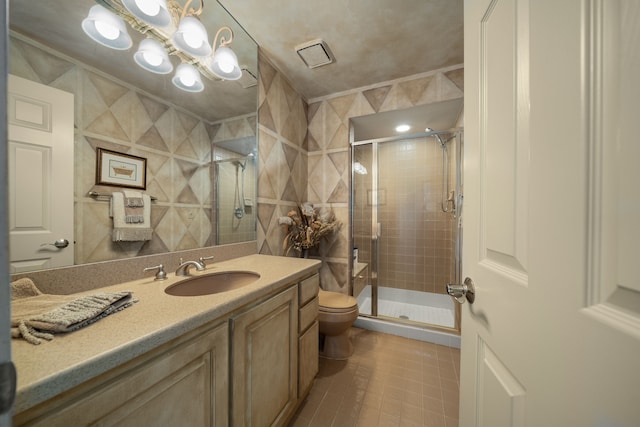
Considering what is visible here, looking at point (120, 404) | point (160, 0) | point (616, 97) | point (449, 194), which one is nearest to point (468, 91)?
point (616, 97)

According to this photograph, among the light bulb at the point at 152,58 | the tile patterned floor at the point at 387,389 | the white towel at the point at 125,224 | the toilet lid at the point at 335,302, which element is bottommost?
the tile patterned floor at the point at 387,389

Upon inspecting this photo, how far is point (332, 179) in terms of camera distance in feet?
7.50

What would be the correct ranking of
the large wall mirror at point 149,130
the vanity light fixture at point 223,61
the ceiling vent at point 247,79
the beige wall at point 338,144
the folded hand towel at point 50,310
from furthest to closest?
the beige wall at point 338,144, the ceiling vent at point 247,79, the vanity light fixture at point 223,61, the large wall mirror at point 149,130, the folded hand towel at point 50,310

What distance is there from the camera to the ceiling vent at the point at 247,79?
1534 mm

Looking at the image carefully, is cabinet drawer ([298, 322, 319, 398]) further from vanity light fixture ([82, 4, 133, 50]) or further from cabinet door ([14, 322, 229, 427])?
vanity light fixture ([82, 4, 133, 50])

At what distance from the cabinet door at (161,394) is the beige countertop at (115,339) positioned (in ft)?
0.13

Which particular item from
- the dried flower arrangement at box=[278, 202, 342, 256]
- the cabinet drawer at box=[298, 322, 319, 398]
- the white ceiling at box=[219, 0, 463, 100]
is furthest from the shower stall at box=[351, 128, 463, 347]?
the cabinet drawer at box=[298, 322, 319, 398]

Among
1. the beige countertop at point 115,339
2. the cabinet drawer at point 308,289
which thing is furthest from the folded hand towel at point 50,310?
the cabinet drawer at point 308,289

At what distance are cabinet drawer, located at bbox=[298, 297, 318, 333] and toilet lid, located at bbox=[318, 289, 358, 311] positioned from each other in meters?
0.29

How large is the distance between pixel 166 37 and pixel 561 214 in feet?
5.34

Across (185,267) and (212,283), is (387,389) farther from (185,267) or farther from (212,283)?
(185,267)

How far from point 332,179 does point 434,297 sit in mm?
1897

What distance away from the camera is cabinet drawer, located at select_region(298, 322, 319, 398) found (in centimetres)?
117

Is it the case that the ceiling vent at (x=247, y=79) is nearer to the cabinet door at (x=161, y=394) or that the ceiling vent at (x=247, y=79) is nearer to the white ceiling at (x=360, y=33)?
the white ceiling at (x=360, y=33)
